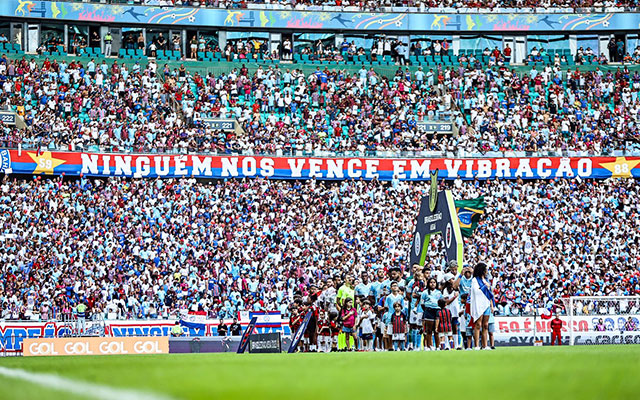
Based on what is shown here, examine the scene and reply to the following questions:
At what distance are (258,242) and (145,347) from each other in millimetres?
12015

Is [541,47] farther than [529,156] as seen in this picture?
Yes

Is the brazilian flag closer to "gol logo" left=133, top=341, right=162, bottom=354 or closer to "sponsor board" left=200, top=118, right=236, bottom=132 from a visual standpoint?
"gol logo" left=133, top=341, right=162, bottom=354

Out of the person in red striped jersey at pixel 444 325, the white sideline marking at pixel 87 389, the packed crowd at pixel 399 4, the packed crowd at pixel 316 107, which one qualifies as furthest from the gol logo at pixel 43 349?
the packed crowd at pixel 399 4

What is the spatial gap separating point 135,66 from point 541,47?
25.1 meters

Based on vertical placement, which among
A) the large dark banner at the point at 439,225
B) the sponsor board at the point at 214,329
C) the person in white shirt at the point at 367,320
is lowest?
the sponsor board at the point at 214,329

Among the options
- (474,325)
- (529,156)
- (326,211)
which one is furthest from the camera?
(529,156)

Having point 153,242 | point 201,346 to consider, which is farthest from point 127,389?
point 153,242

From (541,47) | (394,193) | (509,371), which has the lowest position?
(394,193)

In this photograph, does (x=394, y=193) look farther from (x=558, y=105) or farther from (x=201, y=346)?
(x=201, y=346)

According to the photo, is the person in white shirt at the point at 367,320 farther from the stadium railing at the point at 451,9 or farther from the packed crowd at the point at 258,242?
the stadium railing at the point at 451,9

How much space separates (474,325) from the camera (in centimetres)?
2002

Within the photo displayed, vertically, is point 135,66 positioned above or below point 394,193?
above

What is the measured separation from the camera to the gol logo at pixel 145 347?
2765 cm

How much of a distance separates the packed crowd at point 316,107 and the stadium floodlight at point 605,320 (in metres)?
16.5
